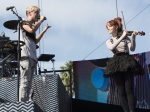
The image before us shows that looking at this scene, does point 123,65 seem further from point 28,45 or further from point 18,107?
point 18,107

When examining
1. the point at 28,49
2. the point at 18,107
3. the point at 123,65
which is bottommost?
the point at 18,107

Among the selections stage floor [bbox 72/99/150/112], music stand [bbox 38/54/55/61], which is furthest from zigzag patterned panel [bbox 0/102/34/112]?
music stand [bbox 38/54/55/61]

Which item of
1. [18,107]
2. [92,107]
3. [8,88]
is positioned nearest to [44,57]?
[92,107]

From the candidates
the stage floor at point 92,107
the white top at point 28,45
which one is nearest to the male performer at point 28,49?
the white top at point 28,45

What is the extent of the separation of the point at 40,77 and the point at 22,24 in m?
0.78

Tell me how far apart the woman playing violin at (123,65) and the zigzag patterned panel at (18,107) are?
925 millimetres

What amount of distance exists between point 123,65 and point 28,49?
851 millimetres

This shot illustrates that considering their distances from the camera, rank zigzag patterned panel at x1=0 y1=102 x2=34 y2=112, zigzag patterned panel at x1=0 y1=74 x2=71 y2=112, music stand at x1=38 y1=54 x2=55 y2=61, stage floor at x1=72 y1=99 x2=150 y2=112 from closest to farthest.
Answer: zigzag patterned panel at x1=0 y1=102 x2=34 y2=112
zigzag patterned panel at x1=0 y1=74 x2=71 y2=112
stage floor at x1=72 y1=99 x2=150 y2=112
music stand at x1=38 y1=54 x2=55 y2=61

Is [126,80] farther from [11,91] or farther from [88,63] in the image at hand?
[88,63]

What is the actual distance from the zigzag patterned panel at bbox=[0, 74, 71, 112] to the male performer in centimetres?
51

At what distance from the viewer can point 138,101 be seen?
5703 mm

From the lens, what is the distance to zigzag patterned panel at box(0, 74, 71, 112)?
353 centimetres

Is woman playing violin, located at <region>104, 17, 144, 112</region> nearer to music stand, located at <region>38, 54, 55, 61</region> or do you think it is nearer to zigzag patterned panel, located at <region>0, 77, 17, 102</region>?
zigzag patterned panel, located at <region>0, 77, 17, 102</region>

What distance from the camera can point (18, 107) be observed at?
7.82 feet
